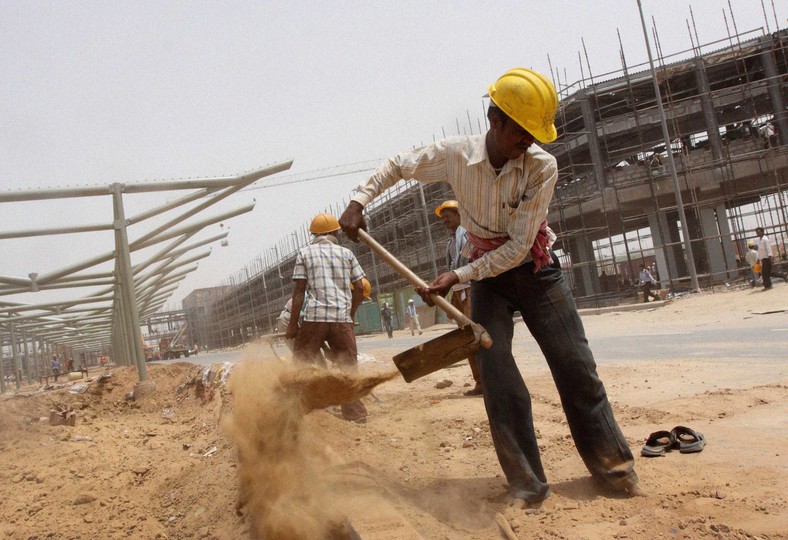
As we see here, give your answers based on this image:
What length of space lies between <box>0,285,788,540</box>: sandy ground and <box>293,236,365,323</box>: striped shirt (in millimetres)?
966

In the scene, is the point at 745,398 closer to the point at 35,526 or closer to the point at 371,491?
the point at 371,491

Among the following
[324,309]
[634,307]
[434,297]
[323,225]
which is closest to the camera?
[434,297]

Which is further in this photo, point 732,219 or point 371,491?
point 732,219

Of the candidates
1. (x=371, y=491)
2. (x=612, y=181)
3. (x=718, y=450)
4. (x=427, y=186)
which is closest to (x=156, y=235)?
(x=371, y=491)

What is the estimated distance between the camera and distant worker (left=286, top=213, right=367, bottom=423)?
4.81m

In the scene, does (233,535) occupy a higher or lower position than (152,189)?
lower

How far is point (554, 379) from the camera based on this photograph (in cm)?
288

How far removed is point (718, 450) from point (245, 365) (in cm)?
259

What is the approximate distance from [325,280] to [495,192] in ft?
7.96

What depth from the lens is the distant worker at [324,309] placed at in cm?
481

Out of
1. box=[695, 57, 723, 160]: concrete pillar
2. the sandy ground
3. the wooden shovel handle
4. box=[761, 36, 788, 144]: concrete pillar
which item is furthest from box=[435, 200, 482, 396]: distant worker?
box=[761, 36, 788, 144]: concrete pillar

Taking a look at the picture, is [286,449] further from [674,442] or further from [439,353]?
[674,442]

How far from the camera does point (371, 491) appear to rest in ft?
9.20

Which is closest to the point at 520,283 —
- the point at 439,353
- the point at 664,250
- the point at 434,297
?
the point at 434,297
